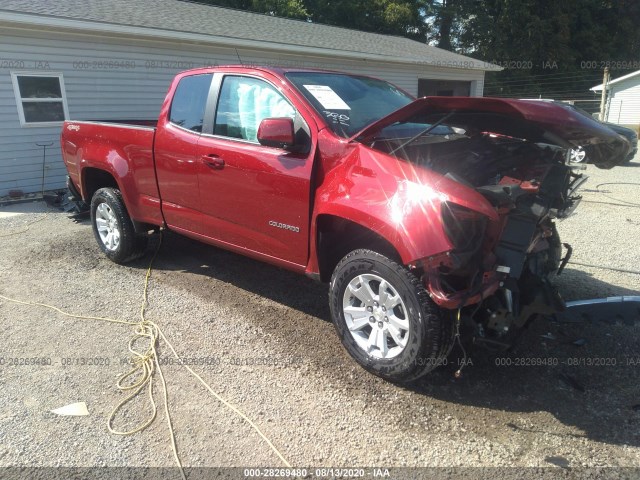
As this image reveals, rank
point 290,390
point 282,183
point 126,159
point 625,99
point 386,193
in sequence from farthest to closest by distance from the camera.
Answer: point 625,99
point 126,159
point 282,183
point 290,390
point 386,193

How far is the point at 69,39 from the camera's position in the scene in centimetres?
1001

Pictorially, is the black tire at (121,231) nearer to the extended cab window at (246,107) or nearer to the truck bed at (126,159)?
the truck bed at (126,159)

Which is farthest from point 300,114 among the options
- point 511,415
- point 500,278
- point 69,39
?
point 69,39

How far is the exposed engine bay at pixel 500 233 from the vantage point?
280 cm

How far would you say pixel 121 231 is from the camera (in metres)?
5.17

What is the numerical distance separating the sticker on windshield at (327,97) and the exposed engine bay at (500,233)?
0.54m

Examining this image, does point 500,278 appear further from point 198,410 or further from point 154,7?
point 154,7

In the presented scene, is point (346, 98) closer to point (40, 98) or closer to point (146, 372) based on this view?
point (146, 372)

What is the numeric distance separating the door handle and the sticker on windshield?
2.98ft

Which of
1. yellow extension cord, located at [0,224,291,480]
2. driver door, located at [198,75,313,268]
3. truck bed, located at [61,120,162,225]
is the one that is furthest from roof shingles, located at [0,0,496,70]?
yellow extension cord, located at [0,224,291,480]

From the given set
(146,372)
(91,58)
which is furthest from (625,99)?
(146,372)

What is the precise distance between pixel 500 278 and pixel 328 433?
1340 mm

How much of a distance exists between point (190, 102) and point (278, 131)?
160cm

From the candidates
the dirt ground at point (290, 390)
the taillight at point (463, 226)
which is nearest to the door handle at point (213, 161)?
the dirt ground at point (290, 390)
